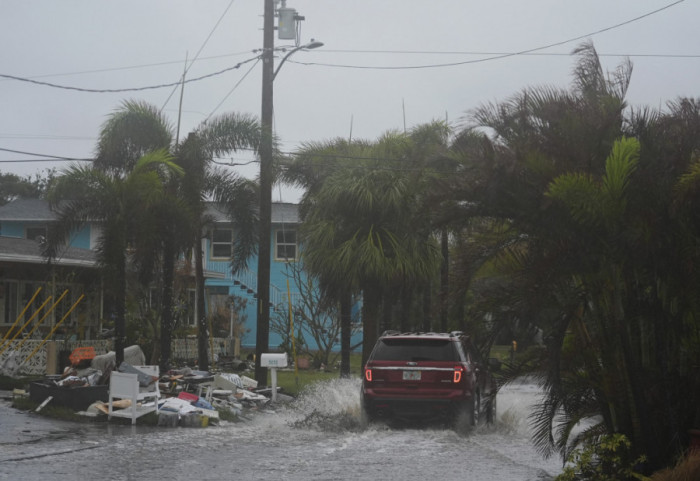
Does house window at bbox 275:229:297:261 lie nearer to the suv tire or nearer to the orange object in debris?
the orange object in debris

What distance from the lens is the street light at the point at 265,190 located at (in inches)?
925

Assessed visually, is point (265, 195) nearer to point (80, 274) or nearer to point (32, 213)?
point (80, 274)

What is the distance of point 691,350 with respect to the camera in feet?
34.4

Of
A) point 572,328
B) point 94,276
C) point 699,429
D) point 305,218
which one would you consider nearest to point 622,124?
point 572,328

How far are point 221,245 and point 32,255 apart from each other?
2046cm

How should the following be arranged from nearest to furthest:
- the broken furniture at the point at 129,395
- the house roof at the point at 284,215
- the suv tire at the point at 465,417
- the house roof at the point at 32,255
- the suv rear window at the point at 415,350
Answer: the suv tire at the point at 465,417
the suv rear window at the point at 415,350
the broken furniture at the point at 129,395
the house roof at the point at 32,255
the house roof at the point at 284,215

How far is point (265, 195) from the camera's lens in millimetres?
23641

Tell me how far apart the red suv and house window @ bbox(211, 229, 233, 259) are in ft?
99.2

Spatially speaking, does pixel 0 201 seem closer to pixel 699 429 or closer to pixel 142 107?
pixel 142 107

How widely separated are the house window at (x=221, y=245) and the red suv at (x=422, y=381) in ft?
99.2

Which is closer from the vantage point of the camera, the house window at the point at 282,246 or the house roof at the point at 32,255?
the house roof at the point at 32,255

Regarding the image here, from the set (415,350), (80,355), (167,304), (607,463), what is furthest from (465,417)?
(167,304)

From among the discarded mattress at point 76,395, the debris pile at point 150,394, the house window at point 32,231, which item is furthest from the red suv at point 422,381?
the house window at point 32,231

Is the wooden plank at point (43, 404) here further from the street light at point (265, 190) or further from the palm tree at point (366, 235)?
the palm tree at point (366, 235)
